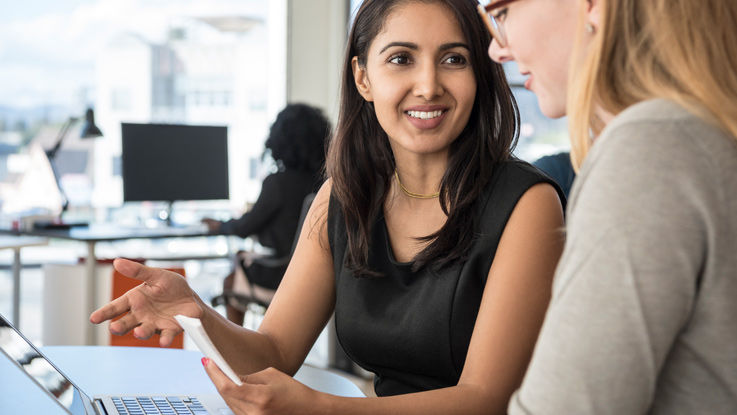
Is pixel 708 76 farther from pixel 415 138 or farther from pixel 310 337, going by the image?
pixel 310 337

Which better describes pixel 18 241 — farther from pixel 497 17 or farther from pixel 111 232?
pixel 497 17

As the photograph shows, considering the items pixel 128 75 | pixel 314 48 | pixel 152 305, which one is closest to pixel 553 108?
pixel 152 305

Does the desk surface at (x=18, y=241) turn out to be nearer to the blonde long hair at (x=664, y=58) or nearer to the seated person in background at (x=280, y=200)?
the seated person in background at (x=280, y=200)

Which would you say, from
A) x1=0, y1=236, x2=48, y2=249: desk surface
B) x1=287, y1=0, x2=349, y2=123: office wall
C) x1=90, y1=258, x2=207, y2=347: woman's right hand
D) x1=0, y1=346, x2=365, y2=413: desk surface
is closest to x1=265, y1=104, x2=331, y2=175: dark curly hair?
x1=0, y1=236, x2=48, y2=249: desk surface

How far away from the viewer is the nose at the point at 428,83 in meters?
1.48

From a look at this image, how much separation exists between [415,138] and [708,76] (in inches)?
32.4

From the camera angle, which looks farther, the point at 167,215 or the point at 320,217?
the point at 167,215

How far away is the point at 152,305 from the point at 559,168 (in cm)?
134

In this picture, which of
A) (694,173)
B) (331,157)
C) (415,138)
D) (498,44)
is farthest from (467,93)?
(694,173)

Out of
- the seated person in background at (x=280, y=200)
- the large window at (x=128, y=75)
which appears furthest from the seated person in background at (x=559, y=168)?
the large window at (x=128, y=75)

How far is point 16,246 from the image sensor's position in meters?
3.54

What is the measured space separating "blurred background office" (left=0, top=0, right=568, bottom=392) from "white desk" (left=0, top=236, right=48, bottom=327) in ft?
3.91

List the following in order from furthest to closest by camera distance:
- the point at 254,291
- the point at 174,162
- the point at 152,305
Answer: the point at 174,162
the point at 254,291
the point at 152,305

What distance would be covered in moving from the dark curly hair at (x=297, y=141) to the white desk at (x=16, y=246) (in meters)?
1.26
